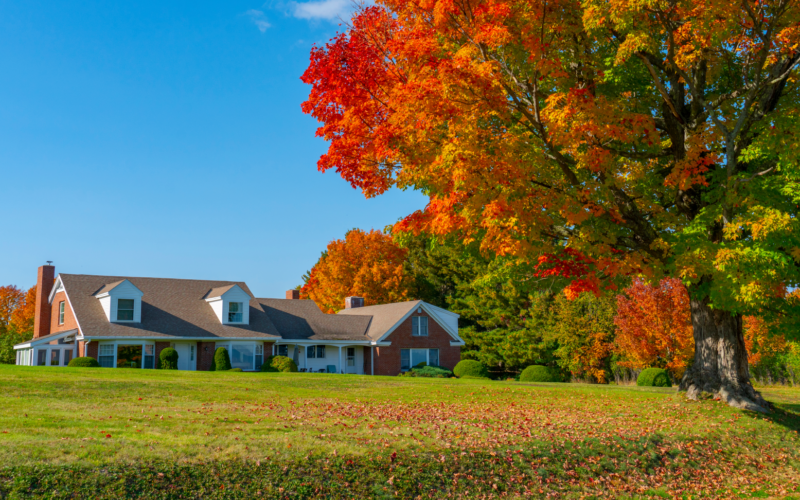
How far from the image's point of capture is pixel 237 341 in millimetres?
35969

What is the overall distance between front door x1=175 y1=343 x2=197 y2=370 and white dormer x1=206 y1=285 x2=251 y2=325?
103 inches

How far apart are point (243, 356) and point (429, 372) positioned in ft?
38.5

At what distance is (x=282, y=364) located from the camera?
112 ft

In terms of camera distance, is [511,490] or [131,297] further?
[131,297]

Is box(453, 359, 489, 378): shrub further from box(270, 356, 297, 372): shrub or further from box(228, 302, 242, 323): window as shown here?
box(228, 302, 242, 323): window

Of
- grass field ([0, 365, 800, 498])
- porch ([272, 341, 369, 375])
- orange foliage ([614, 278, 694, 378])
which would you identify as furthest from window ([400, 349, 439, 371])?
grass field ([0, 365, 800, 498])

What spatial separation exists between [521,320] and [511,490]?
123ft

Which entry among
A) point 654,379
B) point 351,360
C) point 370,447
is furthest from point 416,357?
point 370,447

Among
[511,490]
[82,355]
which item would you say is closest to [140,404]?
[511,490]

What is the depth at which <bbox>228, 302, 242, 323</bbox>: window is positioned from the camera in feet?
123

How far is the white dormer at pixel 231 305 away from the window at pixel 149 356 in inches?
189

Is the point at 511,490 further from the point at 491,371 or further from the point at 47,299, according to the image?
the point at 491,371

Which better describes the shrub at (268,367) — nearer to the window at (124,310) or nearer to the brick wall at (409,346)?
the window at (124,310)

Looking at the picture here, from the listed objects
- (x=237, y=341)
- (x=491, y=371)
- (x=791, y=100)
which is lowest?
(x=491, y=371)
